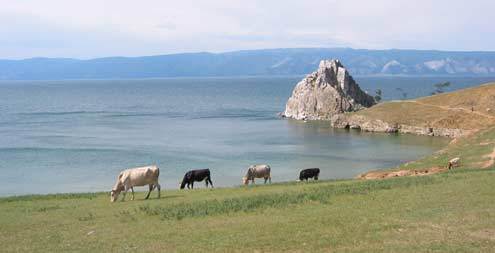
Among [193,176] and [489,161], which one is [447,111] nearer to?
[489,161]

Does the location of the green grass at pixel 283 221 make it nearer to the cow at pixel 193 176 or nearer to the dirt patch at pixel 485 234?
the dirt patch at pixel 485 234

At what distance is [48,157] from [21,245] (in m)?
53.6

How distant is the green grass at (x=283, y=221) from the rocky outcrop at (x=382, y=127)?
65470 millimetres

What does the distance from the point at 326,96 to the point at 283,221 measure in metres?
119

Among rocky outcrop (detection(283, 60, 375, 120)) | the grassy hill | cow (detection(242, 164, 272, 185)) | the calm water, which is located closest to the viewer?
cow (detection(242, 164, 272, 185))

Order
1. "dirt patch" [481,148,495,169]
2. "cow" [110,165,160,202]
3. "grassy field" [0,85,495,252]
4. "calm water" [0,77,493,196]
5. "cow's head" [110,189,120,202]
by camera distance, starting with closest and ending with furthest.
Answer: "grassy field" [0,85,495,252] < "cow's head" [110,189,120,202] < "cow" [110,165,160,202] < "dirt patch" [481,148,495,169] < "calm water" [0,77,493,196]

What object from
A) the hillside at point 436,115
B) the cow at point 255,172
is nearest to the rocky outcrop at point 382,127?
the hillside at point 436,115

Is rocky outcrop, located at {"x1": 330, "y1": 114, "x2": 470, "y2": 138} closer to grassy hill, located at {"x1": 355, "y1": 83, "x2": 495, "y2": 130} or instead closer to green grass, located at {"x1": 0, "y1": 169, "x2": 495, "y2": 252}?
grassy hill, located at {"x1": 355, "y1": 83, "x2": 495, "y2": 130}

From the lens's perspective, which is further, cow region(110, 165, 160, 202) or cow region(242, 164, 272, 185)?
cow region(242, 164, 272, 185)

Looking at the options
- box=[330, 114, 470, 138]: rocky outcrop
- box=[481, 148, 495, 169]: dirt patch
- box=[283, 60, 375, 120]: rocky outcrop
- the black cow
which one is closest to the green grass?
box=[481, 148, 495, 169]: dirt patch

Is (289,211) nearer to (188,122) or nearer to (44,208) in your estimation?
(44,208)

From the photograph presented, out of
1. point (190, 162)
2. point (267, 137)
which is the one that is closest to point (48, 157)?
point (190, 162)

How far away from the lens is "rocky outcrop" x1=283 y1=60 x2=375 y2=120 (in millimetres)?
136125

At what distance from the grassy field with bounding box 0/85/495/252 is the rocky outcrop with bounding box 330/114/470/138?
213 feet
